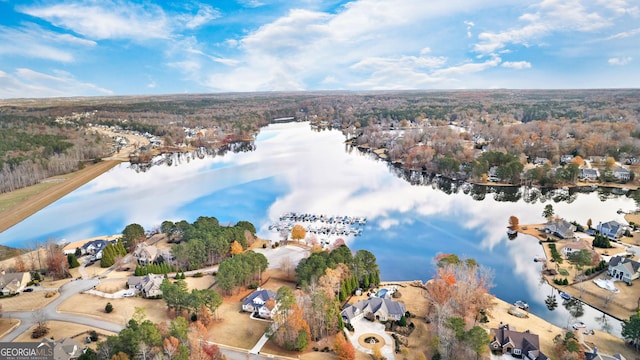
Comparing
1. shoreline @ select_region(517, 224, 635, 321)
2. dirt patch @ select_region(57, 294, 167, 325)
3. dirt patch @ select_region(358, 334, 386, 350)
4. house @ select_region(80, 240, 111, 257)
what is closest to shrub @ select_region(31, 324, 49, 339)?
dirt patch @ select_region(57, 294, 167, 325)

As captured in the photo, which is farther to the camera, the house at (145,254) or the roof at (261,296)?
the house at (145,254)

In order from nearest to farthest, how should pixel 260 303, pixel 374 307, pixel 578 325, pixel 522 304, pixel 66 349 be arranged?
pixel 66 349
pixel 578 325
pixel 374 307
pixel 260 303
pixel 522 304

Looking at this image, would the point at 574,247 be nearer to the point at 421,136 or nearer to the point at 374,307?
the point at 374,307

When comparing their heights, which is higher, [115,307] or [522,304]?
[115,307]

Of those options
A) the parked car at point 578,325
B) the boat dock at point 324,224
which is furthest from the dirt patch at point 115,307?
the parked car at point 578,325

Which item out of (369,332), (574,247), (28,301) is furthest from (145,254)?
(574,247)

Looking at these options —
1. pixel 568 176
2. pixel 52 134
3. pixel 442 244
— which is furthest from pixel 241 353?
pixel 52 134

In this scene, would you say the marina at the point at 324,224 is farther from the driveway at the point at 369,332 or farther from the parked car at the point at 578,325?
Result: the parked car at the point at 578,325
